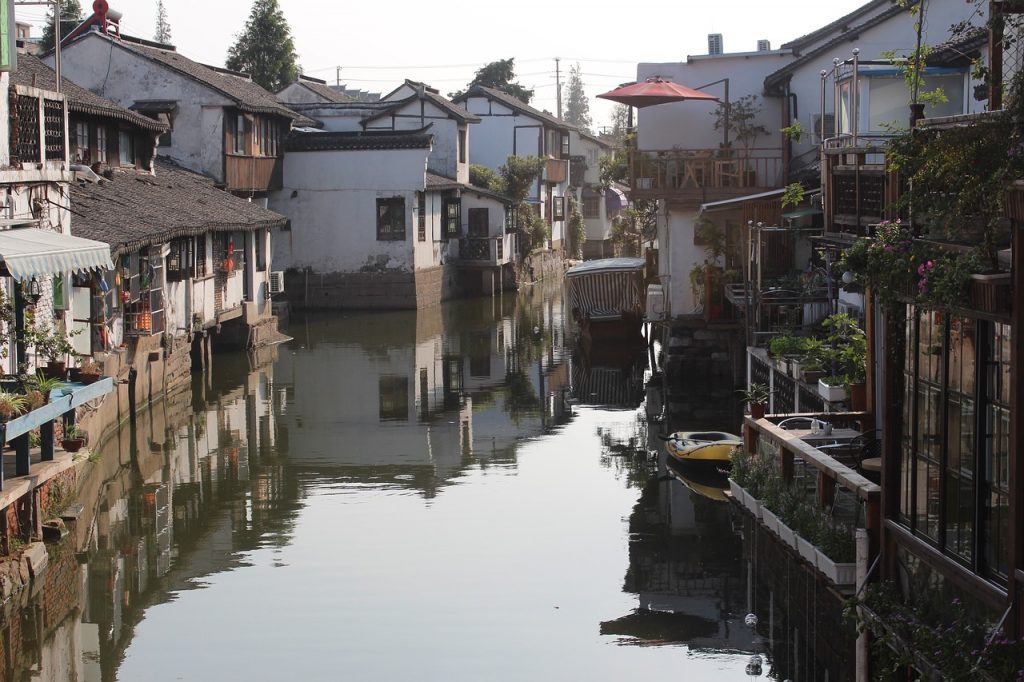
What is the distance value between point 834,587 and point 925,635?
2.25 m

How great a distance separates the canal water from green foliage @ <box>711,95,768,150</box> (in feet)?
25.3

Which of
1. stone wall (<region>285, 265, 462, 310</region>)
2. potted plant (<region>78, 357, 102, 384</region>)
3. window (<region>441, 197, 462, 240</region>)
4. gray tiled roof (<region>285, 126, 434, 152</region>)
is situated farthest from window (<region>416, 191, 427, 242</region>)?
potted plant (<region>78, 357, 102, 384</region>)

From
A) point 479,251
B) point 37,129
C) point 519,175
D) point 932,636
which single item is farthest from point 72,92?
point 519,175

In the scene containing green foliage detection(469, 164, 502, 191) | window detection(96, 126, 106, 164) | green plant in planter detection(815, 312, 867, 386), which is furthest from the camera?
green foliage detection(469, 164, 502, 191)

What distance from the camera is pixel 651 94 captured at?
30062 mm

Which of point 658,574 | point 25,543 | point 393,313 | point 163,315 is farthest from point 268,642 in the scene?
point 393,313

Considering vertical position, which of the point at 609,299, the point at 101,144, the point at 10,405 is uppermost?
the point at 101,144

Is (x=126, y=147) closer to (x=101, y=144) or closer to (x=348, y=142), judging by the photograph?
(x=101, y=144)

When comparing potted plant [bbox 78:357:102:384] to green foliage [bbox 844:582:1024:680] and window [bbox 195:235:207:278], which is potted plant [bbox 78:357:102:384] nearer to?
green foliage [bbox 844:582:1024:680]

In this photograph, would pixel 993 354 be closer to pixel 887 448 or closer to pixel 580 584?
pixel 887 448

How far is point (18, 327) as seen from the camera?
16.3m

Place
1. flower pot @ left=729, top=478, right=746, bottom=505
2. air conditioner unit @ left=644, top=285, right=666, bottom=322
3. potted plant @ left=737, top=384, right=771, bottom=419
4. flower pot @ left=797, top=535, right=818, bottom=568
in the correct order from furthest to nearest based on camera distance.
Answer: air conditioner unit @ left=644, top=285, right=666, bottom=322
potted plant @ left=737, top=384, right=771, bottom=419
flower pot @ left=729, top=478, right=746, bottom=505
flower pot @ left=797, top=535, right=818, bottom=568

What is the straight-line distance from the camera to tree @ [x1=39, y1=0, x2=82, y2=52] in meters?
48.2

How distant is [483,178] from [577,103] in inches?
→ 4053
